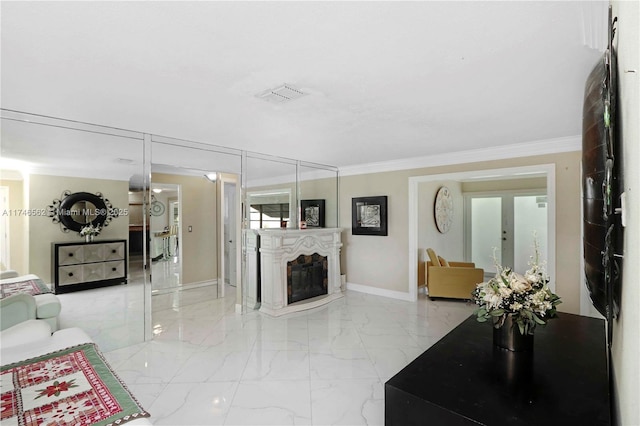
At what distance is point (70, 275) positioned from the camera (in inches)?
119

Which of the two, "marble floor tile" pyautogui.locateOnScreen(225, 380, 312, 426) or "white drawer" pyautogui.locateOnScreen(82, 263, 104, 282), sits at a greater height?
"white drawer" pyautogui.locateOnScreen(82, 263, 104, 282)

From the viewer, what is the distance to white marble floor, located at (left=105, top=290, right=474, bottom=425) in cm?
227

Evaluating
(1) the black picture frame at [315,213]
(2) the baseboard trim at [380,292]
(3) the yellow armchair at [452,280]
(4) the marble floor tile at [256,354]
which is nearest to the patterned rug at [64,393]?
(4) the marble floor tile at [256,354]

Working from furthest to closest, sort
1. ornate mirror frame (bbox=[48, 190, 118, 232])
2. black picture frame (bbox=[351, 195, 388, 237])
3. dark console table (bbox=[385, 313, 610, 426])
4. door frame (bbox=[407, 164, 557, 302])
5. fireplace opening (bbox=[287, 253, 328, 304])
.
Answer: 1. black picture frame (bbox=[351, 195, 388, 237])
2. fireplace opening (bbox=[287, 253, 328, 304])
3. door frame (bbox=[407, 164, 557, 302])
4. ornate mirror frame (bbox=[48, 190, 118, 232])
5. dark console table (bbox=[385, 313, 610, 426])

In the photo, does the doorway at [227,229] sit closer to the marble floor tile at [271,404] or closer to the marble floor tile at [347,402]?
the marble floor tile at [271,404]

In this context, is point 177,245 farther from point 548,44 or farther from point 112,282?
point 548,44

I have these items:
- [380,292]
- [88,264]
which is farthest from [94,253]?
[380,292]

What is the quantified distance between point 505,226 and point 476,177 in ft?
11.3

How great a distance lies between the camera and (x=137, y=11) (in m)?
1.36

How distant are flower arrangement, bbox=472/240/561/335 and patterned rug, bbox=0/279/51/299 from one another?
359cm

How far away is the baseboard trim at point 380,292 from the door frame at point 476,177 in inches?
2.8

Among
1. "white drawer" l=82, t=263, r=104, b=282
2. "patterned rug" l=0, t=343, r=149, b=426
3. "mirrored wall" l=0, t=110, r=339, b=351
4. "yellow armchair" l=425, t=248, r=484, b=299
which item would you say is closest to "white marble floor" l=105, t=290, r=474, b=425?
"yellow armchair" l=425, t=248, r=484, b=299

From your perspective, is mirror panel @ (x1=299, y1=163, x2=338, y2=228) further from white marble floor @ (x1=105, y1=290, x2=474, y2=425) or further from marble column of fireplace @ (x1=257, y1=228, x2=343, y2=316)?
white marble floor @ (x1=105, y1=290, x2=474, y2=425)

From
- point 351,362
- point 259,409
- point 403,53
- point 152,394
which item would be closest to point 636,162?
point 403,53
